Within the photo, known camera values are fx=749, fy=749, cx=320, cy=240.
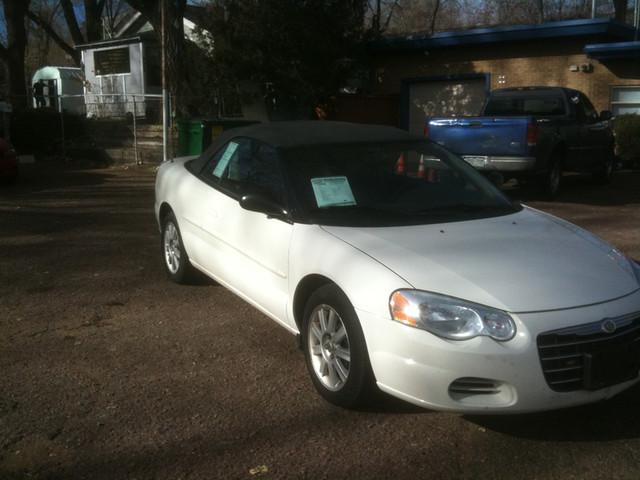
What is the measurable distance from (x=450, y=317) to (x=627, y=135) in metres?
14.3

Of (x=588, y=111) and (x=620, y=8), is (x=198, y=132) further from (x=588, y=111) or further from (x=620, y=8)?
(x=620, y=8)

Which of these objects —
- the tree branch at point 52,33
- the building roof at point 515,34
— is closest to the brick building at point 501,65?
the building roof at point 515,34

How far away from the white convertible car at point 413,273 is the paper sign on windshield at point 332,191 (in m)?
0.01

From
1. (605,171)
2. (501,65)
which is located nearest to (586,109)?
(605,171)

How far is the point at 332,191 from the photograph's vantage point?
4695mm

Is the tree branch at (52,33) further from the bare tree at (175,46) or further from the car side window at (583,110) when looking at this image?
the car side window at (583,110)

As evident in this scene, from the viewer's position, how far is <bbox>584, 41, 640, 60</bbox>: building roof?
16.2 metres

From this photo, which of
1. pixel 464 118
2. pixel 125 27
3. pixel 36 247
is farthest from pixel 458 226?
pixel 125 27

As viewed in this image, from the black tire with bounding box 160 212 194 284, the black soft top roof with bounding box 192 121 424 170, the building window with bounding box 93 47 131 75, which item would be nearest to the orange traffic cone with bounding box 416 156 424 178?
the black soft top roof with bounding box 192 121 424 170

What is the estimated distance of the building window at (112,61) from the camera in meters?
26.4

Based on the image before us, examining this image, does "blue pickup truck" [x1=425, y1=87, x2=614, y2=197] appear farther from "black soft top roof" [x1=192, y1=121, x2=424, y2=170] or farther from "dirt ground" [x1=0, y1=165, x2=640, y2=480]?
"dirt ground" [x1=0, y1=165, x2=640, y2=480]

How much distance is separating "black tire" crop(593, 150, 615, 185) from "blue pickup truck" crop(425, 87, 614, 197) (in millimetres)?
24

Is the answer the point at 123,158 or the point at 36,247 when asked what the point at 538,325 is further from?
the point at 123,158

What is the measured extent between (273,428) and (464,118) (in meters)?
8.37
